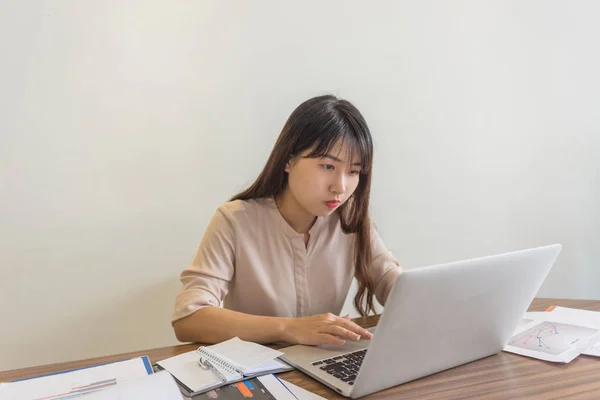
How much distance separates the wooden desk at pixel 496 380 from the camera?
702mm

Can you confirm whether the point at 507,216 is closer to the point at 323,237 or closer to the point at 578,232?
the point at 578,232

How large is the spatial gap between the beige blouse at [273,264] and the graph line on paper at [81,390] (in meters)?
0.40

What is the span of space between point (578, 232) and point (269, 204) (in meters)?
1.85

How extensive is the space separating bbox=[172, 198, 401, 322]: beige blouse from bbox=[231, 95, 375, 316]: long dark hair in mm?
36

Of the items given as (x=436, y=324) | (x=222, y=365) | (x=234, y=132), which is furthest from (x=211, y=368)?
(x=234, y=132)

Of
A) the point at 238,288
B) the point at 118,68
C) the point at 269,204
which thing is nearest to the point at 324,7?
the point at 118,68

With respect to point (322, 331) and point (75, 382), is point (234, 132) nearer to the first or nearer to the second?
point (322, 331)

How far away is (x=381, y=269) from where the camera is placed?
1351mm

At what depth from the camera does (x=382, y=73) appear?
6.53ft

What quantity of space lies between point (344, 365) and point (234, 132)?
1117 mm

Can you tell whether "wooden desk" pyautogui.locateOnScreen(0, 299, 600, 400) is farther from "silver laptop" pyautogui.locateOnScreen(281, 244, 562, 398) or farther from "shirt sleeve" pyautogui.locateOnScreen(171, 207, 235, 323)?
"shirt sleeve" pyautogui.locateOnScreen(171, 207, 235, 323)

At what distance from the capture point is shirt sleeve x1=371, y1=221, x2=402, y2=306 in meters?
1.33

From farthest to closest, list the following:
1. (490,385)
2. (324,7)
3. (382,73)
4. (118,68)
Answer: (382,73)
(324,7)
(118,68)
(490,385)

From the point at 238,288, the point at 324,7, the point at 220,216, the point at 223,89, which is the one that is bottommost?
the point at 238,288
